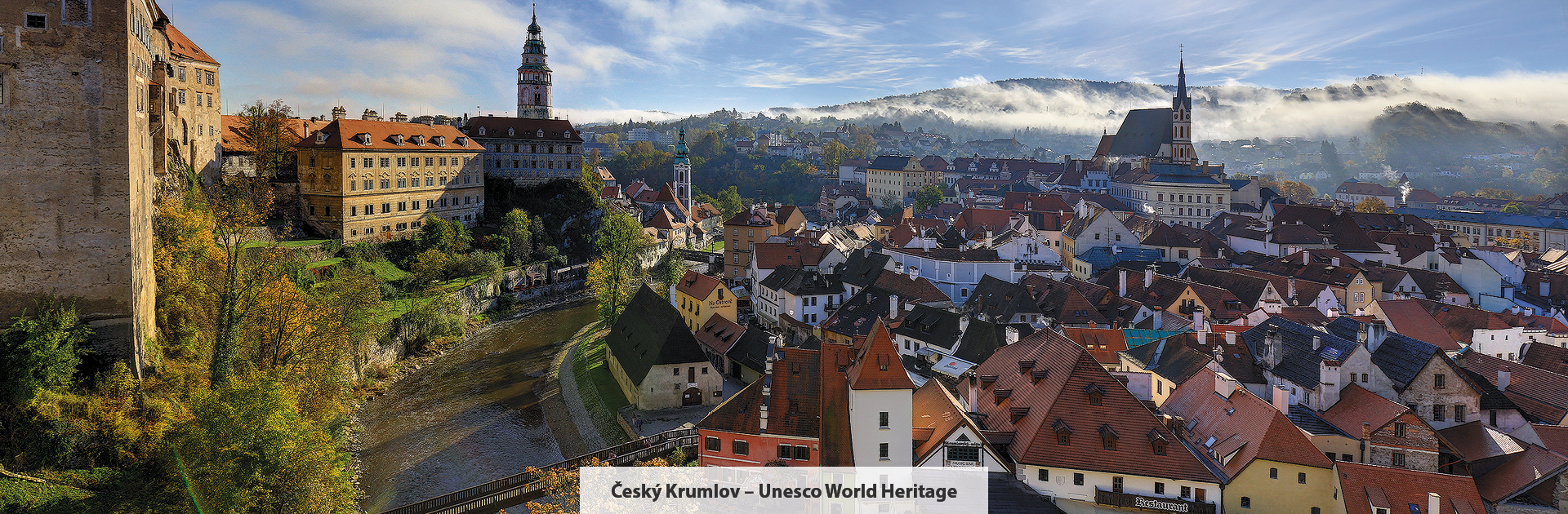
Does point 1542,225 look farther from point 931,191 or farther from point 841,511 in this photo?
point 841,511

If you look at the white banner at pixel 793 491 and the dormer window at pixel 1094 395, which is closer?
the white banner at pixel 793 491

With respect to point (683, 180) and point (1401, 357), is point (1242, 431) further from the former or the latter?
point (683, 180)

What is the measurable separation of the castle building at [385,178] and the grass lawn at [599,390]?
16.4 m

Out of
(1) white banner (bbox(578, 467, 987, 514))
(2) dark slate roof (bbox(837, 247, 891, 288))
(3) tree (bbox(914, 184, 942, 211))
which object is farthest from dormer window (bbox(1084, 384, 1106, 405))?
(3) tree (bbox(914, 184, 942, 211))

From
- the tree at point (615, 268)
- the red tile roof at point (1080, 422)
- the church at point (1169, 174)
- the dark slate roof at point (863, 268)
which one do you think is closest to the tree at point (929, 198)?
the church at point (1169, 174)

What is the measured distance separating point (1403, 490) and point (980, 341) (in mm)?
13131

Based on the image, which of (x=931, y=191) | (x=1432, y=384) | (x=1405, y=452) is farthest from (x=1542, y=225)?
(x=1405, y=452)

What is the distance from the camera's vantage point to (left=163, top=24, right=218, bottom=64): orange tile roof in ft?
123

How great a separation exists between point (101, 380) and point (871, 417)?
1892 cm

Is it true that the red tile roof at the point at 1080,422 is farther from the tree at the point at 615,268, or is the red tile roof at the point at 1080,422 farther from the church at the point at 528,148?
the church at the point at 528,148

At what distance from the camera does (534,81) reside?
81250 mm

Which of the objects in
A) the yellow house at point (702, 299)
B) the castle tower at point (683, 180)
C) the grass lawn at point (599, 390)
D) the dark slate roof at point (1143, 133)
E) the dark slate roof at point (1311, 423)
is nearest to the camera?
the dark slate roof at point (1311, 423)

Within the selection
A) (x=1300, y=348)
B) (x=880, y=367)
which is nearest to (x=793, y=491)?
(x=880, y=367)

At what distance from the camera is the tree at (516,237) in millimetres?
54094
